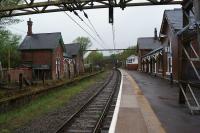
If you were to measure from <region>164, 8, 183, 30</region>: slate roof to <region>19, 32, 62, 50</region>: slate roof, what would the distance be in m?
20.4

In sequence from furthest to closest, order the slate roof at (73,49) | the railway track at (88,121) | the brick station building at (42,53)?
1. the slate roof at (73,49)
2. the brick station building at (42,53)
3. the railway track at (88,121)

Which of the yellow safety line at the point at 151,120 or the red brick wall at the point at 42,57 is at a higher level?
the red brick wall at the point at 42,57

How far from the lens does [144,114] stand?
14.1 meters

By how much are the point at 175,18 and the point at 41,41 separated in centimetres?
2413

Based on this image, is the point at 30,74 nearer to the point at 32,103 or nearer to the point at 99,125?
the point at 32,103

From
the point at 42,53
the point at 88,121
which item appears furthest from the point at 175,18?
the point at 42,53

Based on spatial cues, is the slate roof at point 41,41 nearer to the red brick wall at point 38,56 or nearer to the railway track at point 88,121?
the red brick wall at point 38,56

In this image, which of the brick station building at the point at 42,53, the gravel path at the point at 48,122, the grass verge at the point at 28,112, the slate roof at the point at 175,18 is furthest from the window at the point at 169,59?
the gravel path at the point at 48,122

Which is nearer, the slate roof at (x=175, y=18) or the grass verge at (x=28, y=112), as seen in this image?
the grass verge at (x=28, y=112)

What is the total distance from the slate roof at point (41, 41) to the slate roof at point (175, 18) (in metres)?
20.4

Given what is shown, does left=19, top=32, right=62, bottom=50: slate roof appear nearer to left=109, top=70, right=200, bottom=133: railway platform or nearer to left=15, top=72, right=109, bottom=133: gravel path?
left=15, top=72, right=109, bottom=133: gravel path

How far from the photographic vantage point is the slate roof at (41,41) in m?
50.4

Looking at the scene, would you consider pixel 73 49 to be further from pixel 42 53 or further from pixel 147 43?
pixel 42 53

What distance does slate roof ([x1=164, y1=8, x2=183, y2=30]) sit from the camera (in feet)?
99.4
